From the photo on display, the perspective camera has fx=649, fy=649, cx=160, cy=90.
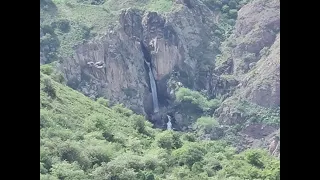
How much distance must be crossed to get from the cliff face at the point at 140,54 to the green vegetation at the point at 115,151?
2.31 metres

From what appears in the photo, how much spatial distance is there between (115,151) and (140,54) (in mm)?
6346

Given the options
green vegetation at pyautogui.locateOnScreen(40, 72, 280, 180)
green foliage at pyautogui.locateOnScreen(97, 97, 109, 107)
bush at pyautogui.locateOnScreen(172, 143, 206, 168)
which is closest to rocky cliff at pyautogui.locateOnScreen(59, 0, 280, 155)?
green foliage at pyautogui.locateOnScreen(97, 97, 109, 107)

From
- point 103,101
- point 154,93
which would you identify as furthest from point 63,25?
point 154,93

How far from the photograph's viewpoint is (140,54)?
1997 centimetres

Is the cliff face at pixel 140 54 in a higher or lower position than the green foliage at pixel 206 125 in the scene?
higher

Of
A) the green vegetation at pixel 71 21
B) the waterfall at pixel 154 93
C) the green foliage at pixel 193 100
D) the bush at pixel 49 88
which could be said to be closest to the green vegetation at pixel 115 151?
the bush at pixel 49 88

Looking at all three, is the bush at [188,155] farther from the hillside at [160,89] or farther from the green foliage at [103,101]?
the green foliage at [103,101]

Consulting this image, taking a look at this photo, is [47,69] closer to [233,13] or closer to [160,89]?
[160,89]

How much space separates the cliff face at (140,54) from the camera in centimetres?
1836

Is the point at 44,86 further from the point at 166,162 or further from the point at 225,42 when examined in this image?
the point at 225,42

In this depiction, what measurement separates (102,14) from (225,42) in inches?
154

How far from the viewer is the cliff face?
1836 centimetres

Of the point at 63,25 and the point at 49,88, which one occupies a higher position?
the point at 63,25
